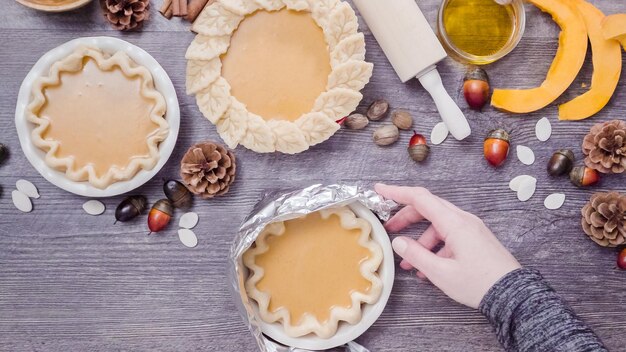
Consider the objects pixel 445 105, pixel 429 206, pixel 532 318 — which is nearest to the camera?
pixel 532 318

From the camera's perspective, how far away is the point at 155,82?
1401 millimetres

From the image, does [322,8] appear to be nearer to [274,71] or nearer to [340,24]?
[340,24]

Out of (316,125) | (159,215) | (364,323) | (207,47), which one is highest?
(207,47)

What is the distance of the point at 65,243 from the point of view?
150cm

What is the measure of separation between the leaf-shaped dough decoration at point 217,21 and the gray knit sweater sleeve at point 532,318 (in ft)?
2.61

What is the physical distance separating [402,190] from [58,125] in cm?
79

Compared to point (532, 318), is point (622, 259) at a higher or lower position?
lower

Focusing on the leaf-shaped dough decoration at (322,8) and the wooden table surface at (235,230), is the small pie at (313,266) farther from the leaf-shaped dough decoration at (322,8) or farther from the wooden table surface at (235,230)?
the leaf-shaped dough decoration at (322,8)

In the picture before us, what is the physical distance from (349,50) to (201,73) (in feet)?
1.11

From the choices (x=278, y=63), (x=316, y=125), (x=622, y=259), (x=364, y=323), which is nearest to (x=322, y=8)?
(x=278, y=63)

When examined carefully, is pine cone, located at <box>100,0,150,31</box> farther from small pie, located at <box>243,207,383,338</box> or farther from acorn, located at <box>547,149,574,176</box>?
acorn, located at <box>547,149,574,176</box>

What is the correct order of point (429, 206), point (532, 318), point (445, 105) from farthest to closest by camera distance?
point (445, 105) → point (429, 206) → point (532, 318)

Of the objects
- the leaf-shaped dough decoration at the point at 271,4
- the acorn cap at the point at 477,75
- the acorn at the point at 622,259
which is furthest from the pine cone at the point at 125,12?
the acorn at the point at 622,259

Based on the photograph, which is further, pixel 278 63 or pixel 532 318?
pixel 278 63
